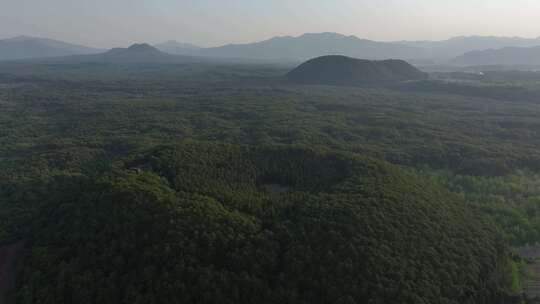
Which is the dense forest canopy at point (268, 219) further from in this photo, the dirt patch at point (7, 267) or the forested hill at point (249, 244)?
the dirt patch at point (7, 267)

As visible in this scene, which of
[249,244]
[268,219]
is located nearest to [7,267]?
[249,244]

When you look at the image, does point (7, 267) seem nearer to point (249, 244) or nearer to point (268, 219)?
point (249, 244)

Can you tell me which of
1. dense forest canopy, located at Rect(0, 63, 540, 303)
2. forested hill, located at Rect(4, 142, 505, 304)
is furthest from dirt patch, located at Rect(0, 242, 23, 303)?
forested hill, located at Rect(4, 142, 505, 304)

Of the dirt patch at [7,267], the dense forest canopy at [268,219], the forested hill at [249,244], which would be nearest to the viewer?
the forested hill at [249,244]

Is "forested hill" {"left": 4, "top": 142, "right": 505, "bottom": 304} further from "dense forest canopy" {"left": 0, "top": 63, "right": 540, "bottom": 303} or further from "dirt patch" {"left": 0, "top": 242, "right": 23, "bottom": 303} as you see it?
"dirt patch" {"left": 0, "top": 242, "right": 23, "bottom": 303}

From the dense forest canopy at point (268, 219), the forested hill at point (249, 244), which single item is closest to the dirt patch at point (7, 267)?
the dense forest canopy at point (268, 219)

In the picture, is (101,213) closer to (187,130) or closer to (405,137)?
(187,130)
